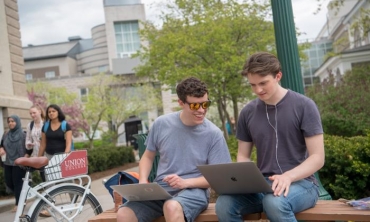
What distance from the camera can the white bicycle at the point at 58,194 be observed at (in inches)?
238

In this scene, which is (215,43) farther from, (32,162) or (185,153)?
(185,153)

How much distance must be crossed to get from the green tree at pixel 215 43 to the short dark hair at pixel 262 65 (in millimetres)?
16877

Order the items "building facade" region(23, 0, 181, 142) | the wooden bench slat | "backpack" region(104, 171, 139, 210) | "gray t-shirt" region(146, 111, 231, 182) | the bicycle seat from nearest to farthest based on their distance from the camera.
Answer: the wooden bench slat → "gray t-shirt" region(146, 111, 231, 182) → "backpack" region(104, 171, 139, 210) → the bicycle seat → "building facade" region(23, 0, 181, 142)

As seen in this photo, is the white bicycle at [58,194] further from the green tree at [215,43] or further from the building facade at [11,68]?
the green tree at [215,43]

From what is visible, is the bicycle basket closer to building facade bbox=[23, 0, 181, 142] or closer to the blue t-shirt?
the blue t-shirt

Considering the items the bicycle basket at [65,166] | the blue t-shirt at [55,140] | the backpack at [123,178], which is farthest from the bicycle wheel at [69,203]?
the blue t-shirt at [55,140]

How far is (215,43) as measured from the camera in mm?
21375

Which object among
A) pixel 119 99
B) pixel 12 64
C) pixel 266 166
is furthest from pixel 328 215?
pixel 119 99

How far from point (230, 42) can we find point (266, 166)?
17.6 meters

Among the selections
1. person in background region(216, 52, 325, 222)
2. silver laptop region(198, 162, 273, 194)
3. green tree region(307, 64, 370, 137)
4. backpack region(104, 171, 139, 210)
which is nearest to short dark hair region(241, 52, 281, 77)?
person in background region(216, 52, 325, 222)

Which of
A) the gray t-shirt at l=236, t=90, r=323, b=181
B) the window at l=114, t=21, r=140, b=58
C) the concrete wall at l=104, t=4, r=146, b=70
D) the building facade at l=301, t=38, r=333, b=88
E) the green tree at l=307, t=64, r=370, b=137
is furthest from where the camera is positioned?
the window at l=114, t=21, r=140, b=58

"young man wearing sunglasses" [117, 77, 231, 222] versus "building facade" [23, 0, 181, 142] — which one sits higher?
"building facade" [23, 0, 181, 142]

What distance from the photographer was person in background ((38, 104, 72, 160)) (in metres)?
8.59

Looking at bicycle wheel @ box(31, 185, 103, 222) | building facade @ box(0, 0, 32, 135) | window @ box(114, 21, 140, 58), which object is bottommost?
bicycle wheel @ box(31, 185, 103, 222)
